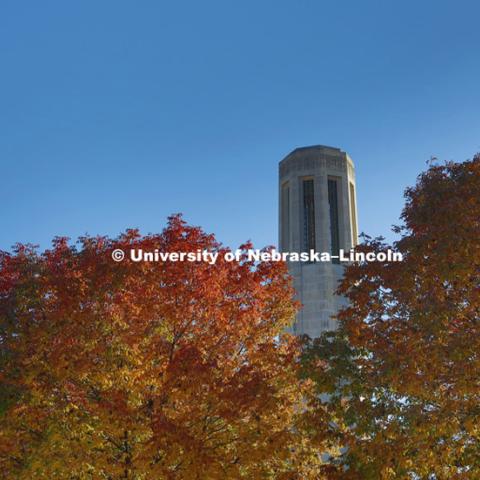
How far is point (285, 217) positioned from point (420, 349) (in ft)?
156

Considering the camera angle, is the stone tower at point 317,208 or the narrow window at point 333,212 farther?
the narrow window at point 333,212

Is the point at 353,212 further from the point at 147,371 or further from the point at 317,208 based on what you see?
the point at 147,371

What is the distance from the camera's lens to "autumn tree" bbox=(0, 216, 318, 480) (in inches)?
680

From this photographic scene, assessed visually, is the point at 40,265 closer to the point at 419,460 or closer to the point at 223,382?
the point at 223,382

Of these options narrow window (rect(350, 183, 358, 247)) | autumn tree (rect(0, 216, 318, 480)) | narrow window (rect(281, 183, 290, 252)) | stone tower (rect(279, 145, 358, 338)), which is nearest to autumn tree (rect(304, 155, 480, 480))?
autumn tree (rect(0, 216, 318, 480))

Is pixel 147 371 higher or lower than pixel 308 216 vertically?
lower

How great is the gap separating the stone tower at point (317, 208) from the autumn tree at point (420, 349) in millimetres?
38011

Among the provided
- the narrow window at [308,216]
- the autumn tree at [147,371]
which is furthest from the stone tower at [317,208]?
the autumn tree at [147,371]

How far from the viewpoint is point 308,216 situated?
6194 cm

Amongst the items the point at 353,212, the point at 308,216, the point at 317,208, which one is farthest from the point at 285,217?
the point at 353,212

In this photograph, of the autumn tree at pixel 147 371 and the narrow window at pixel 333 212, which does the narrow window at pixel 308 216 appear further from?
the autumn tree at pixel 147 371

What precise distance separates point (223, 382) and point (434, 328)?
594cm

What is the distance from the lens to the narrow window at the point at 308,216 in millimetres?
60688

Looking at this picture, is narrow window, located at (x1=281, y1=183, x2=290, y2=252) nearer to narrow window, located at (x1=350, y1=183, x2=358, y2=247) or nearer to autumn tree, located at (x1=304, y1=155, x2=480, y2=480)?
narrow window, located at (x1=350, y1=183, x2=358, y2=247)
